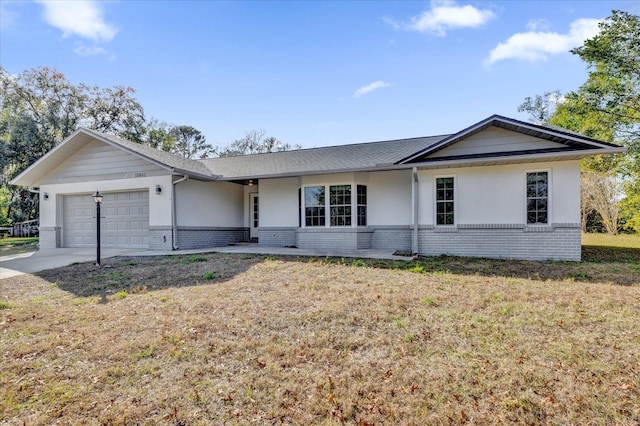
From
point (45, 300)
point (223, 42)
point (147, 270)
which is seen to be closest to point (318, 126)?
point (223, 42)

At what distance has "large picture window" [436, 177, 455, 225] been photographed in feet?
36.0

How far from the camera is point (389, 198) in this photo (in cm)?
1259

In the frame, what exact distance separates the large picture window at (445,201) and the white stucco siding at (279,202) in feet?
18.0

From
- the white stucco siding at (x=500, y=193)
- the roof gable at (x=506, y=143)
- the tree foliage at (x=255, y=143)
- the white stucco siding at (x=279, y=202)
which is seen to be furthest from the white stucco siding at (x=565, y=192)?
the tree foliage at (x=255, y=143)

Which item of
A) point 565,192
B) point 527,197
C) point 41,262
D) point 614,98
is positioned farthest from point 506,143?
point 41,262

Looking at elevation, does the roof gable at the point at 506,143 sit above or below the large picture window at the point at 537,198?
above

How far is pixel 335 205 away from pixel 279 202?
266cm

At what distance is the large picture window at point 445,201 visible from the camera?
1096 cm

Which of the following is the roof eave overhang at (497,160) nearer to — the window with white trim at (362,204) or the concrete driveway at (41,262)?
the window with white trim at (362,204)

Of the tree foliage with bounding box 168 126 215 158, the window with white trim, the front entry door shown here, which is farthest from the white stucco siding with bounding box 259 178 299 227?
the tree foliage with bounding box 168 126 215 158

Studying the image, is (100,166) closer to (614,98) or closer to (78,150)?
(78,150)

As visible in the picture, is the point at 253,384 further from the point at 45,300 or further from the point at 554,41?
the point at 554,41

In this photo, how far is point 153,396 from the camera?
3148 millimetres

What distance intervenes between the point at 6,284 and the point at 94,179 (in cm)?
742
